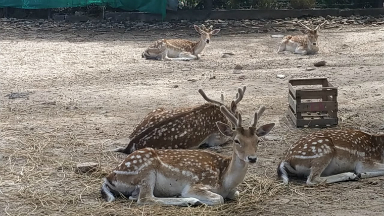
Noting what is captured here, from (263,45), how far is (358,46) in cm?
222

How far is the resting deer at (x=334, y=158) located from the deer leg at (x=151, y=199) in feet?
3.65

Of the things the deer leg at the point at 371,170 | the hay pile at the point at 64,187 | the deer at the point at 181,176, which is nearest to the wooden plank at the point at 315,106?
the deer leg at the point at 371,170

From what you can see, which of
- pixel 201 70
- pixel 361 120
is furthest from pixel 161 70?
pixel 361 120

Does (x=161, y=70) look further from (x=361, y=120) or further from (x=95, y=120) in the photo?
(x=361, y=120)

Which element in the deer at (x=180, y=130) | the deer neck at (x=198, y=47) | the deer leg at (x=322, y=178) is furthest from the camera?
the deer neck at (x=198, y=47)

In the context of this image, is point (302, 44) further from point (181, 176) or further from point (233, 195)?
point (181, 176)

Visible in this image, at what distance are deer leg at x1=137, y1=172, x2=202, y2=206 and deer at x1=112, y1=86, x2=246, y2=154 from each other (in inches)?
54.6

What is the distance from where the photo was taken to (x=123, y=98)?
1131 cm

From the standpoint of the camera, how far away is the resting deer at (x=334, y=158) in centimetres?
716

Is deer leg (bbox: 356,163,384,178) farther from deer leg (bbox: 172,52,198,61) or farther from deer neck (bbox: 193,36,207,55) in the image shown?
deer neck (bbox: 193,36,207,55)

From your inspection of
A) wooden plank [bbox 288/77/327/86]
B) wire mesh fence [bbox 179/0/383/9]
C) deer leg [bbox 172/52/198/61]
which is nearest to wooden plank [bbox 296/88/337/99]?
wooden plank [bbox 288/77/327/86]

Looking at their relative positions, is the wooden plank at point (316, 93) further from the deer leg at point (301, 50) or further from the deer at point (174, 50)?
the deer leg at point (301, 50)

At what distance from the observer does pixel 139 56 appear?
51.5 ft

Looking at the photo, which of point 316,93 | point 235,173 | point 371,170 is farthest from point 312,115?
point 235,173
